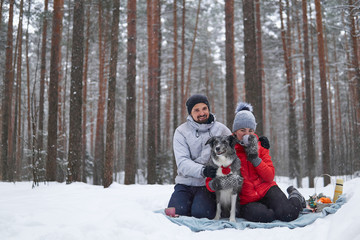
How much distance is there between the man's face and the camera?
15.0 feet

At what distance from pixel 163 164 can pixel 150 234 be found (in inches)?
549

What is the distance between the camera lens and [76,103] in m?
9.71

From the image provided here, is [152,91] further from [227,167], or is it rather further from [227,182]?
[227,182]

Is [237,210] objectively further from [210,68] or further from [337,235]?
[210,68]

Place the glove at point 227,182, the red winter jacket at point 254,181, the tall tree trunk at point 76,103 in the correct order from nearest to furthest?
the glove at point 227,182, the red winter jacket at point 254,181, the tall tree trunk at point 76,103

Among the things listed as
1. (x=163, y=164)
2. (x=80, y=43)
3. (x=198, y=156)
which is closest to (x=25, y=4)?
(x=80, y=43)

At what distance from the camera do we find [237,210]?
4.28m

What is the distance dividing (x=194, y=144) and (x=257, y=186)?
1.17 m

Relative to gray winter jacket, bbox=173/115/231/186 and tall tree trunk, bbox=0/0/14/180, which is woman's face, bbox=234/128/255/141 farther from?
tall tree trunk, bbox=0/0/14/180

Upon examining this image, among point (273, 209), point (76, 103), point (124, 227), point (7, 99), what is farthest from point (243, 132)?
point (7, 99)

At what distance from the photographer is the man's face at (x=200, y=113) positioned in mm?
4578

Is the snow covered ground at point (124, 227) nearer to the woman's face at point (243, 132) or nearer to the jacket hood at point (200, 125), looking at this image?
the woman's face at point (243, 132)

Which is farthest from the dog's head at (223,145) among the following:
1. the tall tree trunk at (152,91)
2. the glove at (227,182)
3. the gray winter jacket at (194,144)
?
the tall tree trunk at (152,91)

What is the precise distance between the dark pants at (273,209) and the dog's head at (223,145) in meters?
0.94
